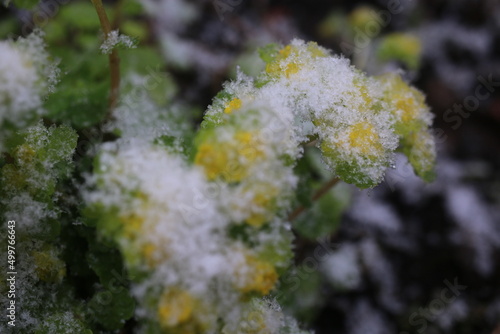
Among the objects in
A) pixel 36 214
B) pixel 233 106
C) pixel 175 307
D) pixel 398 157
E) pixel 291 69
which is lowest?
pixel 175 307

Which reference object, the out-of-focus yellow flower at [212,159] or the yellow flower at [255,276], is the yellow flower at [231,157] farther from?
the yellow flower at [255,276]

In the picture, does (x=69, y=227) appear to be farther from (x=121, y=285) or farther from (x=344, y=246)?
(x=344, y=246)

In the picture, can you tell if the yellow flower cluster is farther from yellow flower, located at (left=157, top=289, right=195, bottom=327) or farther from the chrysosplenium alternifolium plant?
yellow flower, located at (left=157, top=289, right=195, bottom=327)

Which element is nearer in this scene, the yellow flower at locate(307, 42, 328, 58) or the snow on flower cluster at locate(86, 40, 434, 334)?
the snow on flower cluster at locate(86, 40, 434, 334)

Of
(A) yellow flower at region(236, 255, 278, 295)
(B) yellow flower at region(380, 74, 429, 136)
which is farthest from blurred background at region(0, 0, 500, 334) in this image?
(A) yellow flower at region(236, 255, 278, 295)

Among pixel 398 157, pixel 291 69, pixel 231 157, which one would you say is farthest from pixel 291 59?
pixel 398 157

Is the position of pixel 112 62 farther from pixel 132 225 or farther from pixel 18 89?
pixel 132 225

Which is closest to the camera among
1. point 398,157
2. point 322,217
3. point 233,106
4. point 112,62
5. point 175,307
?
point 175,307
